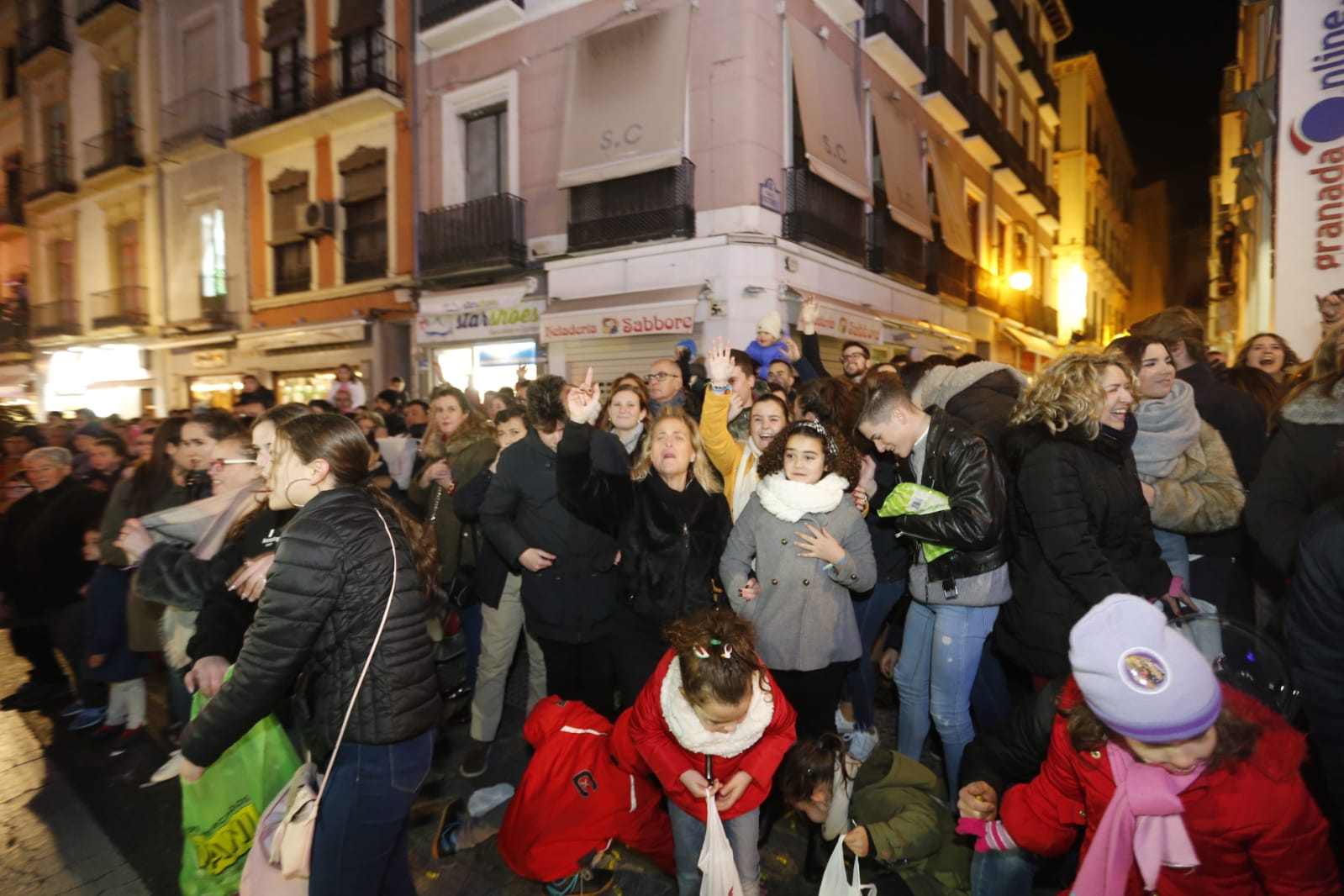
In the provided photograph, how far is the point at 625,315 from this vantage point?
977 centimetres

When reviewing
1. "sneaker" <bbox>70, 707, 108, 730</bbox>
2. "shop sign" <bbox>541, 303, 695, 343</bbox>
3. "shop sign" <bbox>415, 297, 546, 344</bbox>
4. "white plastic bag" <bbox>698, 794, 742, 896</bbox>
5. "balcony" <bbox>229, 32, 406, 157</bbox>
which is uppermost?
Answer: "balcony" <bbox>229, 32, 406, 157</bbox>

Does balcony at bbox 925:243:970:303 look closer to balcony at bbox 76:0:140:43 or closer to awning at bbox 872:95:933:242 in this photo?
awning at bbox 872:95:933:242

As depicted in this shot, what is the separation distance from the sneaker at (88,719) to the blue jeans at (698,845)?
4213 millimetres

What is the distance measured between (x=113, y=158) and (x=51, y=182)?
4.52 m

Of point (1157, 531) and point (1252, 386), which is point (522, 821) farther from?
point (1252, 386)

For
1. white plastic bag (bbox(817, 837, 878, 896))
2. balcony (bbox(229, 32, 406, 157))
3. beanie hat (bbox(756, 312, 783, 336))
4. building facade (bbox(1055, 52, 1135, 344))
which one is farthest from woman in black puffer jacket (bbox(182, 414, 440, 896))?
building facade (bbox(1055, 52, 1135, 344))

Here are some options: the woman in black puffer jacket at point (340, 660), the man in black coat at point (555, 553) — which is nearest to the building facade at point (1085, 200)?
the man in black coat at point (555, 553)

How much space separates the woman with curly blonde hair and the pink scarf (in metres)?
0.92

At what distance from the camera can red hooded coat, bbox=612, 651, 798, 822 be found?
94.9 inches

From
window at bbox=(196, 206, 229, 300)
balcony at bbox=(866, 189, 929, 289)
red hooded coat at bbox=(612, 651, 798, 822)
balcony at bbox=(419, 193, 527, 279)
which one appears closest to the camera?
red hooded coat at bbox=(612, 651, 798, 822)

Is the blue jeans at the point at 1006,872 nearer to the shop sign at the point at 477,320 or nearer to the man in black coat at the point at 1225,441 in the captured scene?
the man in black coat at the point at 1225,441

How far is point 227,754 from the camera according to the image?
227 centimetres

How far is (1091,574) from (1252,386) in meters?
2.60

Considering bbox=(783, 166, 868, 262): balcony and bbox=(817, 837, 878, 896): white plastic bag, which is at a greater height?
bbox=(783, 166, 868, 262): balcony
